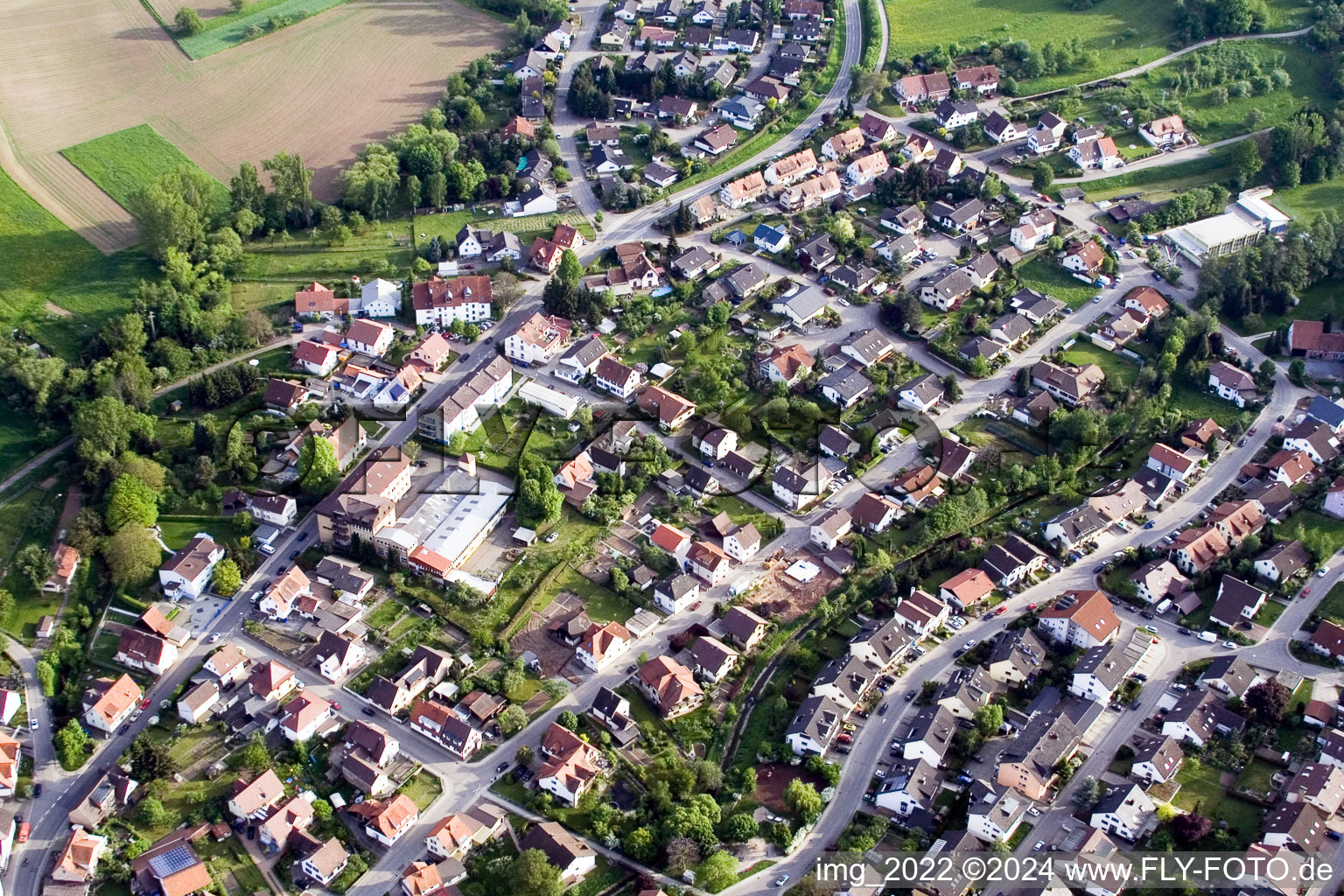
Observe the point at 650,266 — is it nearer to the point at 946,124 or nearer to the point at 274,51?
the point at 946,124

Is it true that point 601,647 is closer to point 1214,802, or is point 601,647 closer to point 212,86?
point 1214,802

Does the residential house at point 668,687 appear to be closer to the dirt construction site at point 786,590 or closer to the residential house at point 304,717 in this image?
the dirt construction site at point 786,590

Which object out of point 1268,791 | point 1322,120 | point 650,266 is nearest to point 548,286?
point 650,266

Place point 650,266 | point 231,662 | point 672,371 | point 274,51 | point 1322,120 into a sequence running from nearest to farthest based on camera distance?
1. point 231,662
2. point 672,371
3. point 650,266
4. point 1322,120
5. point 274,51

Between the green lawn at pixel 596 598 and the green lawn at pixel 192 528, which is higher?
the green lawn at pixel 192 528

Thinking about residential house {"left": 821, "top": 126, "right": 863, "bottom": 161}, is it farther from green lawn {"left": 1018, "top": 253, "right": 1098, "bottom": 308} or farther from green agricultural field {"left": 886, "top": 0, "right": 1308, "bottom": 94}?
green lawn {"left": 1018, "top": 253, "right": 1098, "bottom": 308}

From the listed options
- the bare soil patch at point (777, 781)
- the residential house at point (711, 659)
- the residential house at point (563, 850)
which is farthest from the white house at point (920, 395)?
the residential house at point (563, 850)

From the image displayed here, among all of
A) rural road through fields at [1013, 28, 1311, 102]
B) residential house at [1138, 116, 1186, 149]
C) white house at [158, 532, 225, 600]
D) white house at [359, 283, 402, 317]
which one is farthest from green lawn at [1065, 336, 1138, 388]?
white house at [158, 532, 225, 600]
